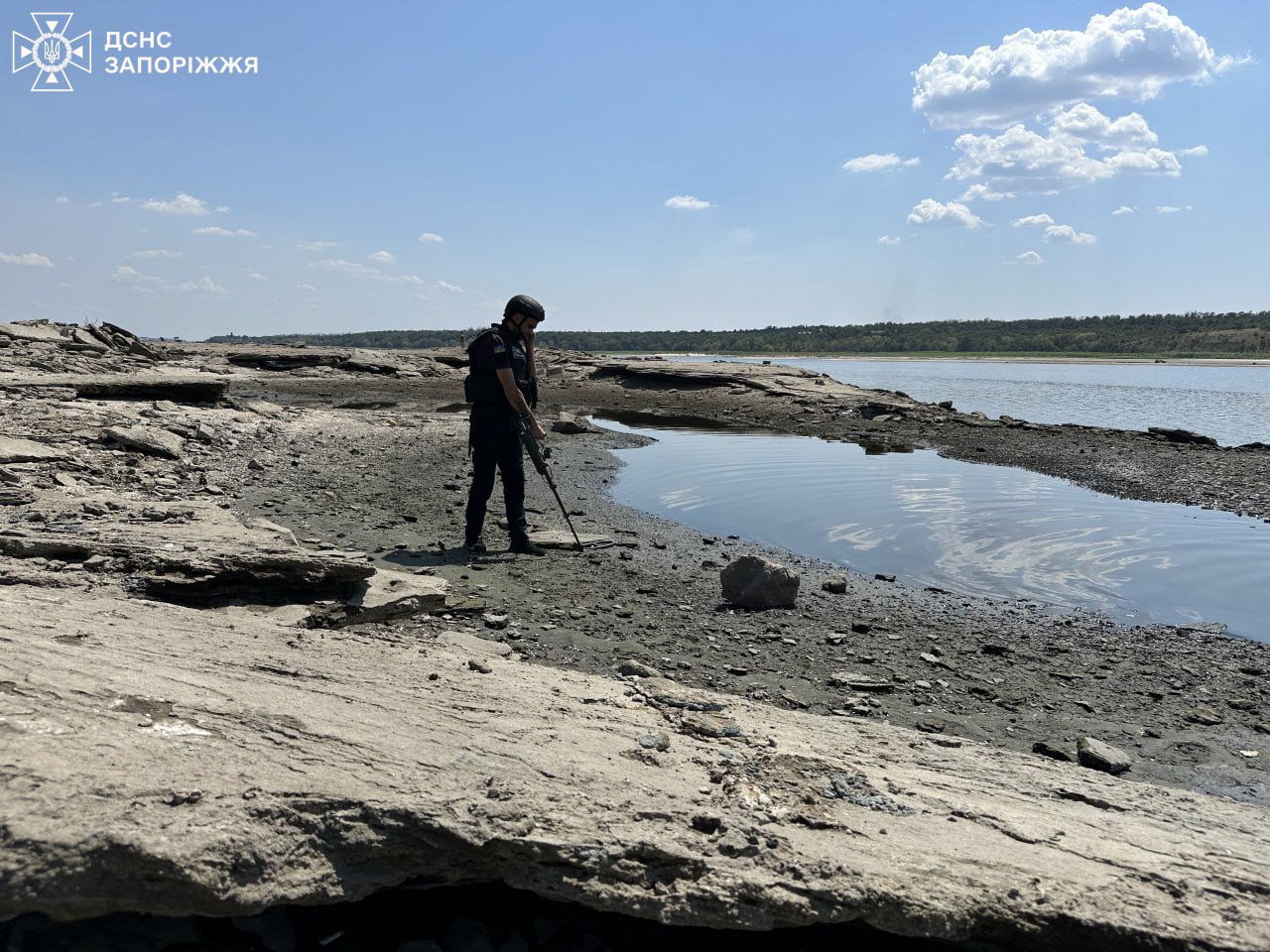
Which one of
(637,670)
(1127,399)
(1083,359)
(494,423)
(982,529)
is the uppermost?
(1083,359)

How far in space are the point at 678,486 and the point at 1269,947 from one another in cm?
1138

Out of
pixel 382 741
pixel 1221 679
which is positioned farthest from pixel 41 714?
pixel 1221 679

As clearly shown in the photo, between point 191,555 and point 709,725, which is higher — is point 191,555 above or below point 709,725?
above

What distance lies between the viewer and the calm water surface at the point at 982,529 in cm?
827

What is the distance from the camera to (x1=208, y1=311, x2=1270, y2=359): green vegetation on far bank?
3398 inches

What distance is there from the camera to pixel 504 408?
7973mm

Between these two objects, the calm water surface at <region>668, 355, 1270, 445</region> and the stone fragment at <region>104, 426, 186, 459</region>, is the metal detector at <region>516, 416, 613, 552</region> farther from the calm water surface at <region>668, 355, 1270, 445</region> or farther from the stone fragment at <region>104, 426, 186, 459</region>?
the calm water surface at <region>668, 355, 1270, 445</region>

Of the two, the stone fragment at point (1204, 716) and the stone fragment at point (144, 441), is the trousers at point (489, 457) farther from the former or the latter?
the stone fragment at point (1204, 716)

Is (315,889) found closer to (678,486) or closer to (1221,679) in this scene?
(1221,679)

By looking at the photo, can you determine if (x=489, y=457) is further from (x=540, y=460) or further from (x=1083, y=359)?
(x=1083, y=359)

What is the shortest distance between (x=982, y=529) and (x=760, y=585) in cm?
548

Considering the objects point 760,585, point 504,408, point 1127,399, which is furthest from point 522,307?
point 1127,399

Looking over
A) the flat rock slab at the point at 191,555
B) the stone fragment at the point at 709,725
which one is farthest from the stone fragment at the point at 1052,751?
the flat rock slab at the point at 191,555

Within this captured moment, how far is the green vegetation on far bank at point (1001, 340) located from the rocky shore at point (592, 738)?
2788 inches
